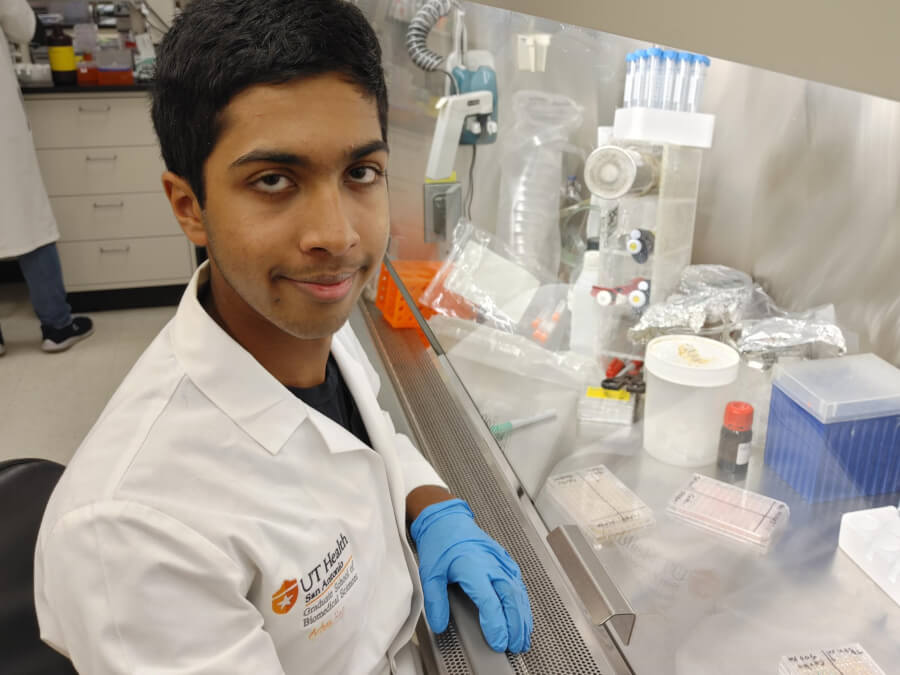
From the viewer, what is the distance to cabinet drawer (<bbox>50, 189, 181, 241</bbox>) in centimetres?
371

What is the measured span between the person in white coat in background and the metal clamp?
10.4 feet

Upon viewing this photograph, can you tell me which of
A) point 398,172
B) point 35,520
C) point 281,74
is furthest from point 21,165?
point 281,74

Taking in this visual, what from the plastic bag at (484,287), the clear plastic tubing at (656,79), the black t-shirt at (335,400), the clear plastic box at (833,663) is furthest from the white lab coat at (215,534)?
the clear plastic tubing at (656,79)

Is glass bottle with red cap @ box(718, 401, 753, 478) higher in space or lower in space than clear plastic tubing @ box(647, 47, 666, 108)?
lower

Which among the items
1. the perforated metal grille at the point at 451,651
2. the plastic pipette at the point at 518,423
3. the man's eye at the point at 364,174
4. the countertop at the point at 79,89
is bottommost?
the perforated metal grille at the point at 451,651

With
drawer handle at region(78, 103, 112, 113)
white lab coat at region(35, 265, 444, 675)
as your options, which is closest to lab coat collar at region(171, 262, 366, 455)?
white lab coat at region(35, 265, 444, 675)

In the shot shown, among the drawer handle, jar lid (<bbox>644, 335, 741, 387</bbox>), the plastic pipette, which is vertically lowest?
the plastic pipette

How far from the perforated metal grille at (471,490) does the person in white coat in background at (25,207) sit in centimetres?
229

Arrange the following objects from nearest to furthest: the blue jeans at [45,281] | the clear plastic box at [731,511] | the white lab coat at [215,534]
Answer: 1. the white lab coat at [215,534]
2. the clear plastic box at [731,511]
3. the blue jeans at [45,281]

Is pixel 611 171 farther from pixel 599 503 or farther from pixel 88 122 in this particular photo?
pixel 88 122

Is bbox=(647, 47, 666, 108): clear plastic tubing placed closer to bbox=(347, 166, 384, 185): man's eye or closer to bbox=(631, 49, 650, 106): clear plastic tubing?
bbox=(631, 49, 650, 106): clear plastic tubing

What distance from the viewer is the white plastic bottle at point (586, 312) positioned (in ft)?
4.70

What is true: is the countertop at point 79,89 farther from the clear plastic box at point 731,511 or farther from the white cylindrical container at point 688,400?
the clear plastic box at point 731,511

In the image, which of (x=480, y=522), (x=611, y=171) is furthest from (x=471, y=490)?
(x=611, y=171)
